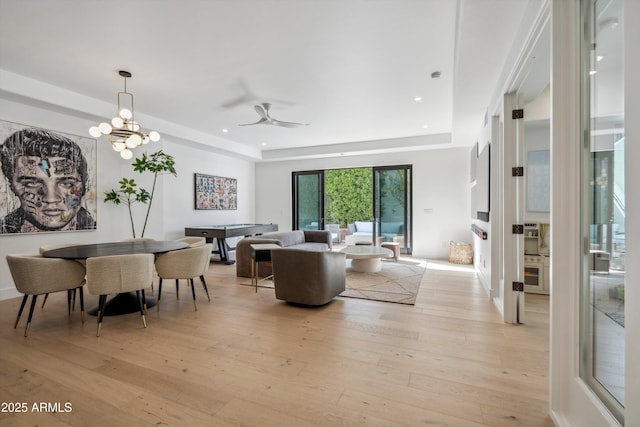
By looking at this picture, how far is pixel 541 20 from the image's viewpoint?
1894 mm

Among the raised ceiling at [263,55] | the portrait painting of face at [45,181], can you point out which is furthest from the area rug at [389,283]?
the portrait painting of face at [45,181]

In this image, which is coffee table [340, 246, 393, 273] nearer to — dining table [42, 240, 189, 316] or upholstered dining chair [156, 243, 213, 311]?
upholstered dining chair [156, 243, 213, 311]

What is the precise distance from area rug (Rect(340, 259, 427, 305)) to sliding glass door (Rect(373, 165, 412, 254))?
59.1 inches

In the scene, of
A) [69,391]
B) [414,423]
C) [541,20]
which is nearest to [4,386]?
[69,391]

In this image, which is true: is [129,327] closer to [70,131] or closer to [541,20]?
[70,131]

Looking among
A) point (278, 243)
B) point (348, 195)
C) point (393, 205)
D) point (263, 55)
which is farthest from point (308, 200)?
point (263, 55)

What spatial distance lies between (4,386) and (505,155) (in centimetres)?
448

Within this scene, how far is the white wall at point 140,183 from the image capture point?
3979mm

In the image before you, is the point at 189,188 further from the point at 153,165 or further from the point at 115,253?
the point at 115,253

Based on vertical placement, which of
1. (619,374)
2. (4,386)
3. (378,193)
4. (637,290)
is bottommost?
(4,386)

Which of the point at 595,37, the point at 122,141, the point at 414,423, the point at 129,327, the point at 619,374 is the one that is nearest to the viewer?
the point at 619,374

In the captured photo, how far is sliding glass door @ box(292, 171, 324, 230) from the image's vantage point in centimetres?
849

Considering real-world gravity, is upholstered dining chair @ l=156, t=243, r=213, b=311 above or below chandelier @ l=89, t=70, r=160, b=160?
below

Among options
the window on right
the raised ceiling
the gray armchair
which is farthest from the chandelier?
the window on right
